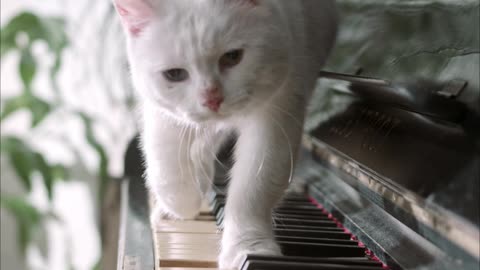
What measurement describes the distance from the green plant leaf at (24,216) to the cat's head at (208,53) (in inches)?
45.9

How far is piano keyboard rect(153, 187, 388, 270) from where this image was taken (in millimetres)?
843

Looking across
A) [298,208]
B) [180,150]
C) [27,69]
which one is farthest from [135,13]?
[27,69]

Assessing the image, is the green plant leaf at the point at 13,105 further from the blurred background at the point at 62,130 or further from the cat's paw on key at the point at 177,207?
the cat's paw on key at the point at 177,207

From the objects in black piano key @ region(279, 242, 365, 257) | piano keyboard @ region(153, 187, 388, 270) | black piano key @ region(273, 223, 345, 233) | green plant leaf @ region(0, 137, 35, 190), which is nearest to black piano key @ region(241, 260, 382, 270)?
piano keyboard @ region(153, 187, 388, 270)

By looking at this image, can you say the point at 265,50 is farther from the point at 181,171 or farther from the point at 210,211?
the point at 210,211

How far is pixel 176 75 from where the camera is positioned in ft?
3.13

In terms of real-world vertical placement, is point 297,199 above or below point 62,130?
above

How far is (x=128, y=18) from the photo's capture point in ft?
3.31

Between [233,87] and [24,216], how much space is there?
1318 millimetres

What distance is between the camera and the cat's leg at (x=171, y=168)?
1.13 meters

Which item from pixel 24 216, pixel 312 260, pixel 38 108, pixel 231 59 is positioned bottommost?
pixel 24 216

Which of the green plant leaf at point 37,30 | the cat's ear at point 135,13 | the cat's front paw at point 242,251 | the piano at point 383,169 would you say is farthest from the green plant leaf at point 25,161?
the cat's front paw at point 242,251

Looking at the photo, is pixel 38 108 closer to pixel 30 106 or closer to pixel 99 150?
pixel 30 106

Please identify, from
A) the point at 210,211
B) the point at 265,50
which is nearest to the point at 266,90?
the point at 265,50
